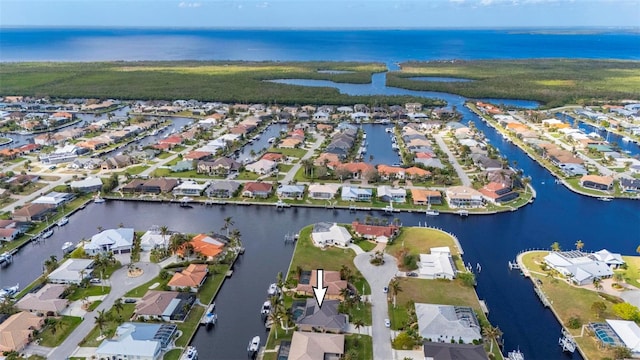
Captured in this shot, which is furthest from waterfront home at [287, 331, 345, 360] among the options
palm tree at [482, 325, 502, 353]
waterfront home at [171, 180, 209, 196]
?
waterfront home at [171, 180, 209, 196]

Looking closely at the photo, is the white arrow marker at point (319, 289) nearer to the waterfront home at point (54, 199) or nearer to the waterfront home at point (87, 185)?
the waterfront home at point (54, 199)

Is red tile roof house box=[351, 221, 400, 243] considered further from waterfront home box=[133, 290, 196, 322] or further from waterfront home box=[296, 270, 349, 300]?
waterfront home box=[133, 290, 196, 322]

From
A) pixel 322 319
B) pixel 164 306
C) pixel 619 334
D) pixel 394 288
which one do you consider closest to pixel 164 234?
pixel 164 306

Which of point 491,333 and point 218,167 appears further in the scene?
point 218,167

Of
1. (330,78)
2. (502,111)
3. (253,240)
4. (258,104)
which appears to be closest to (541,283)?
(253,240)

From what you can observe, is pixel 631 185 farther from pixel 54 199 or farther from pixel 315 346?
pixel 54 199

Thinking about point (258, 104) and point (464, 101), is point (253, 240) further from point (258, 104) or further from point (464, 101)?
point (464, 101)
